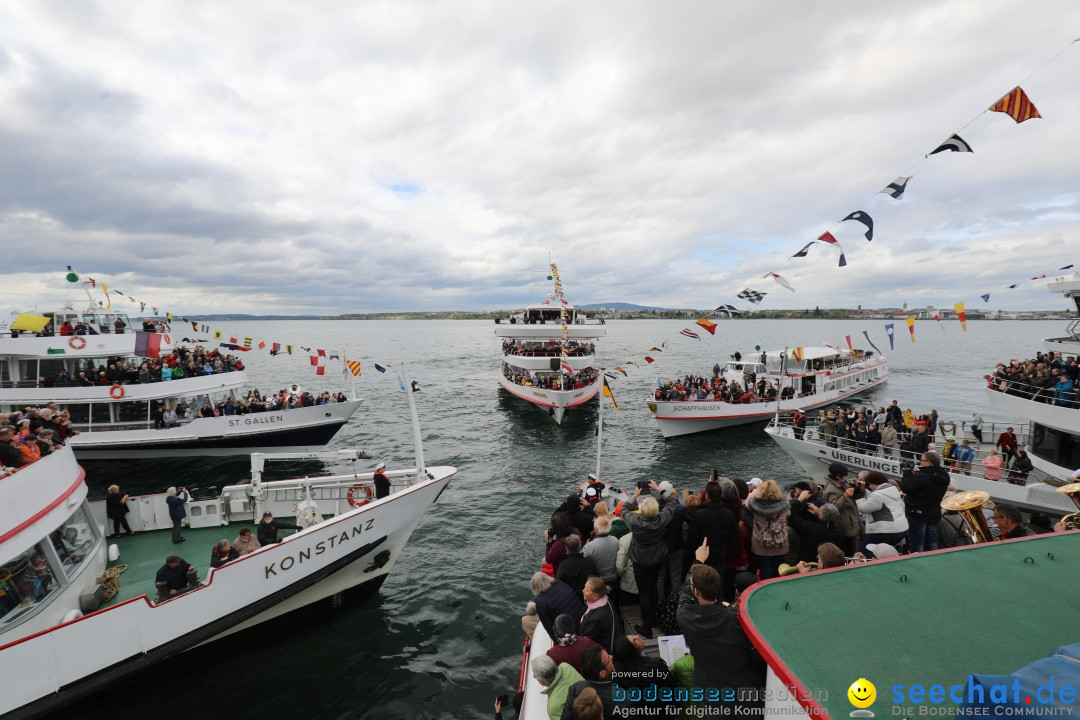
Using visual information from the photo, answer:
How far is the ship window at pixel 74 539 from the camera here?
25.2ft

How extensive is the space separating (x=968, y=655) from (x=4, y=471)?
10786mm

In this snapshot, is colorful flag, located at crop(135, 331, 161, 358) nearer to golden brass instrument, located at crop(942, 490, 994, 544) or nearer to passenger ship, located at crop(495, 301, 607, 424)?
passenger ship, located at crop(495, 301, 607, 424)

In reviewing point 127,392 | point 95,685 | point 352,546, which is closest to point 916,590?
point 352,546

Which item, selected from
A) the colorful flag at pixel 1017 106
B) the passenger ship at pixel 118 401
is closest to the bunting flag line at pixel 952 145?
the colorful flag at pixel 1017 106

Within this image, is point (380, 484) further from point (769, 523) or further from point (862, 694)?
point (862, 694)

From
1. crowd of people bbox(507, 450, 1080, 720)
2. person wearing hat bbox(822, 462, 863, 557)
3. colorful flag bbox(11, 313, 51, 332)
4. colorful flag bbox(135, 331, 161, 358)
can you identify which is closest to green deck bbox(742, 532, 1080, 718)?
crowd of people bbox(507, 450, 1080, 720)

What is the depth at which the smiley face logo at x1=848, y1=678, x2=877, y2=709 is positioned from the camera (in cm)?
283

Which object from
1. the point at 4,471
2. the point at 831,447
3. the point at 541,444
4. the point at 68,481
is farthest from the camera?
the point at 541,444

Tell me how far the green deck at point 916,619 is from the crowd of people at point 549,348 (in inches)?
1084

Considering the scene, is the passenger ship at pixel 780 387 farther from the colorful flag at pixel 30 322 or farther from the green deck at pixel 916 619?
the colorful flag at pixel 30 322

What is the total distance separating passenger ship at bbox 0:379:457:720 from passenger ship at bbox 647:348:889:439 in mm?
15252

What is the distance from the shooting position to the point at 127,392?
19.0 metres

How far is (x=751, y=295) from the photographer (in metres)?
18.2

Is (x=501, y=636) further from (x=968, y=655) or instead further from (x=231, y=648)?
(x=968, y=655)
